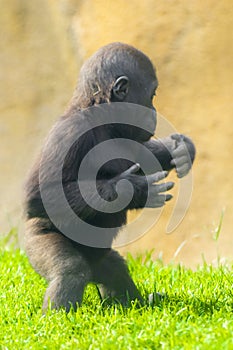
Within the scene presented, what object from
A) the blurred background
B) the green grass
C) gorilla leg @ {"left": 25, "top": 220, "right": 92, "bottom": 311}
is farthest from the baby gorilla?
the blurred background

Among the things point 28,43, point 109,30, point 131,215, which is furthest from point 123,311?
point 28,43

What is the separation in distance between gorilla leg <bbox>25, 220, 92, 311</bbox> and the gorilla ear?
3.08 feet

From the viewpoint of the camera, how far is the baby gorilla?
420cm

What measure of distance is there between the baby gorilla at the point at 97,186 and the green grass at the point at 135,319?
0.19 m

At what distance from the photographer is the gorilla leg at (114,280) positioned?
461cm

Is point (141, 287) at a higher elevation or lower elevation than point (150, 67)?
lower

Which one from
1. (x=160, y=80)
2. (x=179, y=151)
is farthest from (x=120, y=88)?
(x=160, y=80)

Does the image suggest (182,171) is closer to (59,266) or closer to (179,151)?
(179,151)

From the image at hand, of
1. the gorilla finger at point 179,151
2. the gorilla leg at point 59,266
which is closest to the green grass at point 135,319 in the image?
the gorilla leg at point 59,266

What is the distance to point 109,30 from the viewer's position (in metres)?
6.72

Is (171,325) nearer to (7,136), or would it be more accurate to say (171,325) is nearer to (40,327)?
(40,327)

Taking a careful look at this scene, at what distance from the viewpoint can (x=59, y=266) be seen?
4.23 meters

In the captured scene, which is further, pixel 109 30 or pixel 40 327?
pixel 109 30

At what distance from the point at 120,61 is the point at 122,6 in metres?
2.19
